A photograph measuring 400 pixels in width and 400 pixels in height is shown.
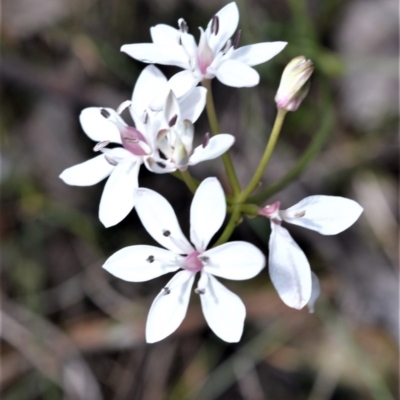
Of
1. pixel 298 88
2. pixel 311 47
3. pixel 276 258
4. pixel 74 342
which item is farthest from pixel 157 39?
pixel 74 342

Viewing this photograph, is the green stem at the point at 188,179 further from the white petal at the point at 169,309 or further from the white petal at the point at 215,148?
the white petal at the point at 169,309

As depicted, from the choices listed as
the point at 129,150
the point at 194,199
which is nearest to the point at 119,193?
the point at 129,150

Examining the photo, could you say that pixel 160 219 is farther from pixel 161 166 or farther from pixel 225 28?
pixel 225 28

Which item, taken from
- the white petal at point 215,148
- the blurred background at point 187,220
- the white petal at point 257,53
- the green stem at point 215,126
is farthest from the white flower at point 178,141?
the blurred background at point 187,220

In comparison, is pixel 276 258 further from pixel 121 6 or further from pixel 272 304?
pixel 121 6

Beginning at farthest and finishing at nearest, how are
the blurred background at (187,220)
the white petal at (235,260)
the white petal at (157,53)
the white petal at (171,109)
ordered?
the blurred background at (187,220), the white petal at (157,53), the white petal at (171,109), the white petal at (235,260)

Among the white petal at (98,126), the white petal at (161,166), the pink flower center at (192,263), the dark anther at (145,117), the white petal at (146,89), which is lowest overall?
the pink flower center at (192,263)
